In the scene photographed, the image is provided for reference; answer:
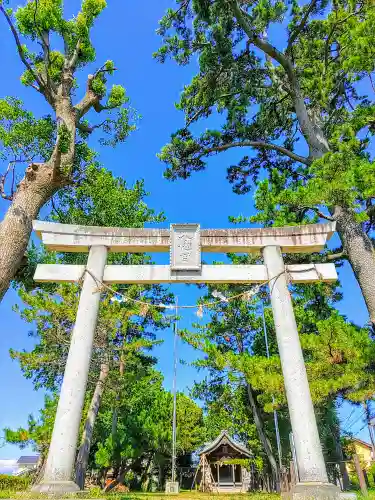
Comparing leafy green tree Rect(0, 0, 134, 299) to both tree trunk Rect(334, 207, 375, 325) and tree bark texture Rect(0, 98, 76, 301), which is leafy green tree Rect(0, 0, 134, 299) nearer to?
tree bark texture Rect(0, 98, 76, 301)

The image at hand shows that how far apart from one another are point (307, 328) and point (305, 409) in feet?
24.1

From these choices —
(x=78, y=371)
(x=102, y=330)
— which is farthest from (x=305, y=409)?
(x=102, y=330)

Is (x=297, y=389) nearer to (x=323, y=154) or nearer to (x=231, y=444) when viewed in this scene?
(x=323, y=154)

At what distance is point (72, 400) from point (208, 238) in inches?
138

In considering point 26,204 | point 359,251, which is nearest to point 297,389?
point 359,251

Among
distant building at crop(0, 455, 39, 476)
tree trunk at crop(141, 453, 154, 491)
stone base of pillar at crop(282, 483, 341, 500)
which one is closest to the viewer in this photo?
stone base of pillar at crop(282, 483, 341, 500)

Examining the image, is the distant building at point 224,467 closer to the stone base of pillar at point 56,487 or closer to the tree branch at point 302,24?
the stone base of pillar at point 56,487

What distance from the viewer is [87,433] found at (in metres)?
12.5

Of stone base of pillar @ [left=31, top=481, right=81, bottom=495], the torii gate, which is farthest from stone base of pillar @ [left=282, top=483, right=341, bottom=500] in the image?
stone base of pillar @ [left=31, top=481, right=81, bottom=495]

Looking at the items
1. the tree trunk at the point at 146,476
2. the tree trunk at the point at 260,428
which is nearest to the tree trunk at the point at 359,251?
the tree trunk at the point at 260,428

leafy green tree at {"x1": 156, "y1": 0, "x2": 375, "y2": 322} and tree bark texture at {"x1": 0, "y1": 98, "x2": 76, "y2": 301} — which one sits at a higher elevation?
leafy green tree at {"x1": 156, "y1": 0, "x2": 375, "y2": 322}

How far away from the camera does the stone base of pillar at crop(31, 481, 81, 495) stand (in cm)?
477

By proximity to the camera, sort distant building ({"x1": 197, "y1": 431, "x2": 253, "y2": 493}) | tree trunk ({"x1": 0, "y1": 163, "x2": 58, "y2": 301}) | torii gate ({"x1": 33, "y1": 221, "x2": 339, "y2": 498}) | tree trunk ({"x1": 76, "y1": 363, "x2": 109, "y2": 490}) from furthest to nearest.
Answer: distant building ({"x1": 197, "y1": 431, "x2": 253, "y2": 493})
tree trunk ({"x1": 76, "y1": 363, "x2": 109, "y2": 490})
tree trunk ({"x1": 0, "y1": 163, "x2": 58, "y2": 301})
torii gate ({"x1": 33, "y1": 221, "x2": 339, "y2": 498})

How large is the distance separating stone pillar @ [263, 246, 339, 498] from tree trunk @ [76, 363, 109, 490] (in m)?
8.17
